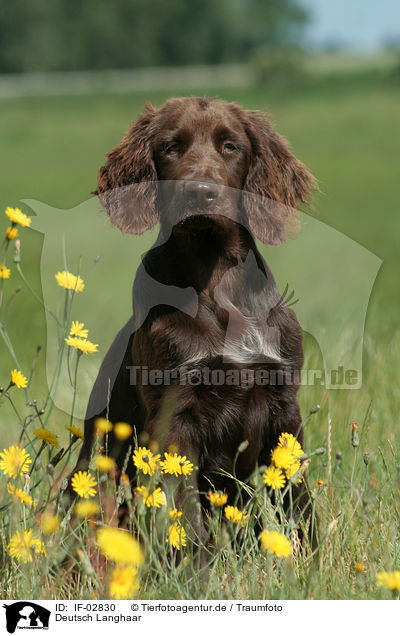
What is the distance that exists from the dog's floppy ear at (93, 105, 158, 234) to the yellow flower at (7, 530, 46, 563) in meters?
1.33

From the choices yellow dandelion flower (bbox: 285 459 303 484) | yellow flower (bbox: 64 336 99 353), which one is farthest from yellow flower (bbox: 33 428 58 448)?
yellow dandelion flower (bbox: 285 459 303 484)

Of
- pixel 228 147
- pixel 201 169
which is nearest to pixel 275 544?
pixel 201 169

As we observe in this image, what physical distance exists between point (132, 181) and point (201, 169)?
408 mm

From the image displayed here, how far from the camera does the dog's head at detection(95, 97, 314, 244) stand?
2.79 meters

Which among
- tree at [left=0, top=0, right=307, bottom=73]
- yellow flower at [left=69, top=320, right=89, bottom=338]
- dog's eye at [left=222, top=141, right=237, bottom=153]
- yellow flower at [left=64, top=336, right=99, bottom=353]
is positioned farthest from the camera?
tree at [left=0, top=0, right=307, bottom=73]

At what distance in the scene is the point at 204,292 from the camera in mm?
2783

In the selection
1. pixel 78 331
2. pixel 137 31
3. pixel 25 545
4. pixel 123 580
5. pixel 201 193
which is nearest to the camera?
pixel 123 580

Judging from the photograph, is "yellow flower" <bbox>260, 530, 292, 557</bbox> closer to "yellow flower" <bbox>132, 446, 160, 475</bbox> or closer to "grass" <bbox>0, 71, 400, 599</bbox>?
"grass" <bbox>0, 71, 400, 599</bbox>

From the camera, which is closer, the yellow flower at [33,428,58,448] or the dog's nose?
the yellow flower at [33,428,58,448]

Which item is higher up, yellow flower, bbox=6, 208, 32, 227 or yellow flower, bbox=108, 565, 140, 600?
yellow flower, bbox=6, 208, 32, 227

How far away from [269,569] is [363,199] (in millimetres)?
14089
